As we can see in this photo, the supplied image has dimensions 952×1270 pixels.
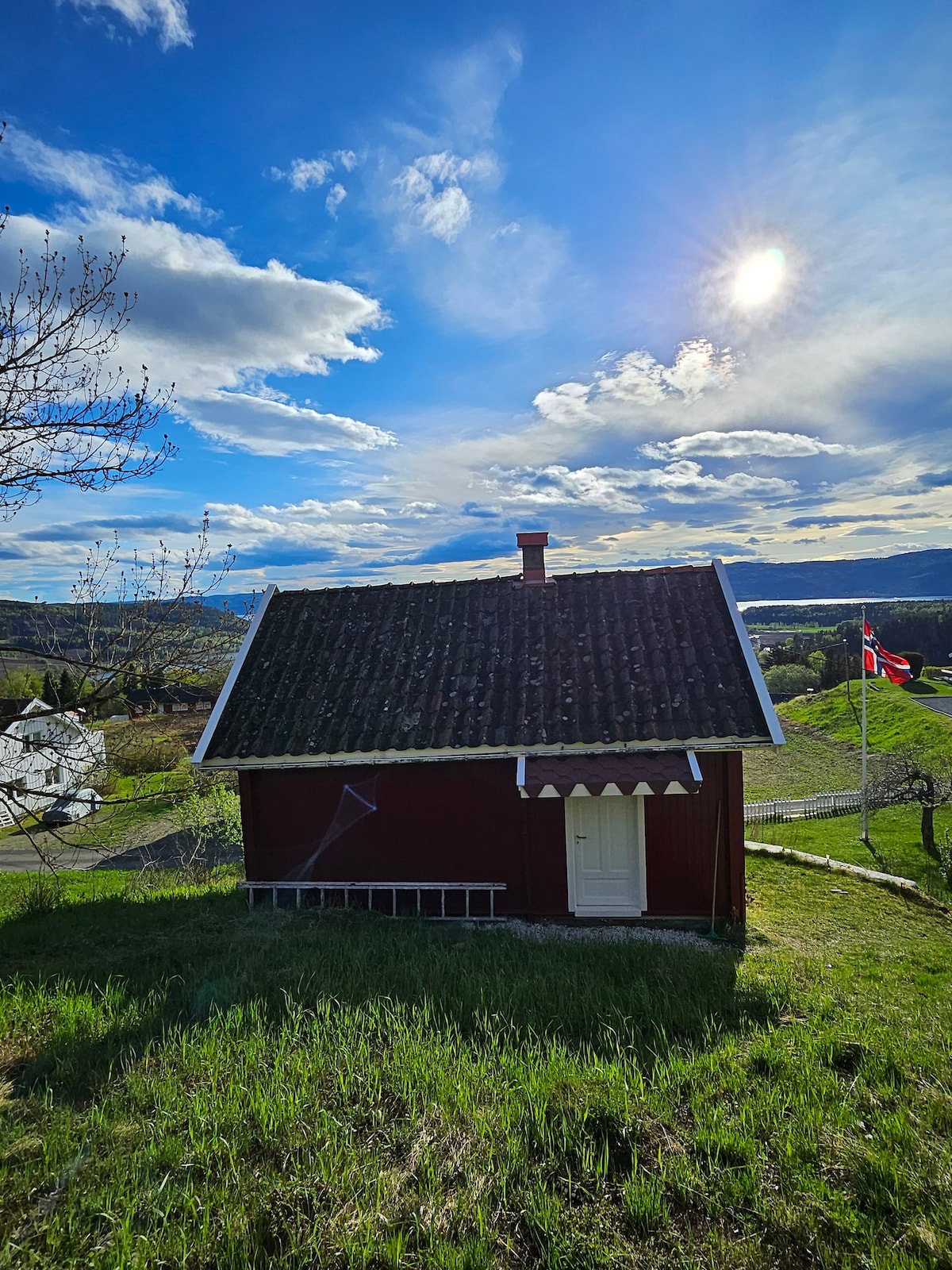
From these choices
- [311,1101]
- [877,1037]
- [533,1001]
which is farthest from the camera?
[533,1001]

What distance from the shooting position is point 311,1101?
13.9 ft

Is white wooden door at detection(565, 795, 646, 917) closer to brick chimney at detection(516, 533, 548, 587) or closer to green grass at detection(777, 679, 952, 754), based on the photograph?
brick chimney at detection(516, 533, 548, 587)

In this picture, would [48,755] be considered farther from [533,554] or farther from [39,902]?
[533,554]

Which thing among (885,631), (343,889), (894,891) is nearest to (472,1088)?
(343,889)

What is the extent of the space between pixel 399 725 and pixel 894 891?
407 inches

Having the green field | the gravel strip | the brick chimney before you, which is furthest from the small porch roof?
the green field

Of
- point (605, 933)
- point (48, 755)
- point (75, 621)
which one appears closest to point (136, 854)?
point (48, 755)

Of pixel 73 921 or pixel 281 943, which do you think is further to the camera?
pixel 73 921

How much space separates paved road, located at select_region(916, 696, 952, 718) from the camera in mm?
40169

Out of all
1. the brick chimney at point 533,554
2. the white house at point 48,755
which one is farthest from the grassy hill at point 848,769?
the white house at point 48,755

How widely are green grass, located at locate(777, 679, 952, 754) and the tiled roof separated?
26.0 metres

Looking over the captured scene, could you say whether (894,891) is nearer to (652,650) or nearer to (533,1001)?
(652,650)

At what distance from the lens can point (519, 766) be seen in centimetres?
948

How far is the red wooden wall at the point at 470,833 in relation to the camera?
993cm
